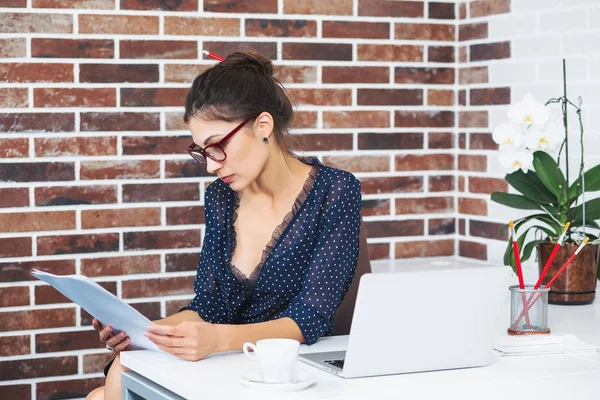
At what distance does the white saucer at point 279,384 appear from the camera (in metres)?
1.54

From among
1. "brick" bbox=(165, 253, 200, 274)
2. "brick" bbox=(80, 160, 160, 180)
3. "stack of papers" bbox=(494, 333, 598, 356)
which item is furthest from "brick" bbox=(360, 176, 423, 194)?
"stack of papers" bbox=(494, 333, 598, 356)

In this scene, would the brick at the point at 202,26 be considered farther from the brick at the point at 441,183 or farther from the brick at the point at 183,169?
the brick at the point at 441,183

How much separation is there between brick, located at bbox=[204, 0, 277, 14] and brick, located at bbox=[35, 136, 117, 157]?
0.55 m

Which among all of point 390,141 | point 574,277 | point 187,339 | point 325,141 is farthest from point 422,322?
point 390,141

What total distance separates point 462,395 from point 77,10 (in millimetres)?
1910

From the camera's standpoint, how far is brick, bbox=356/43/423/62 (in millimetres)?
3346

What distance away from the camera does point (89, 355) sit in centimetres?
304

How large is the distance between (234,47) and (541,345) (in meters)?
1.65

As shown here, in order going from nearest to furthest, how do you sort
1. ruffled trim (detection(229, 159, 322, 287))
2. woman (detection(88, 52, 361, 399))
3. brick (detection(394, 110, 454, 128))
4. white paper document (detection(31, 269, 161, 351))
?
white paper document (detection(31, 269, 161, 351)), woman (detection(88, 52, 361, 399)), ruffled trim (detection(229, 159, 322, 287)), brick (detection(394, 110, 454, 128))

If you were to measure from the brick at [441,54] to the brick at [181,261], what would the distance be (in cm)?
115

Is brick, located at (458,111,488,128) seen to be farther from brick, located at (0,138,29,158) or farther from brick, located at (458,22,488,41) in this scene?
brick, located at (0,138,29,158)

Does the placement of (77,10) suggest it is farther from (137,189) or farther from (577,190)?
(577,190)

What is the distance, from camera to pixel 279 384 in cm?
156

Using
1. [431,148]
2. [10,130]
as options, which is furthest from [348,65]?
[10,130]
